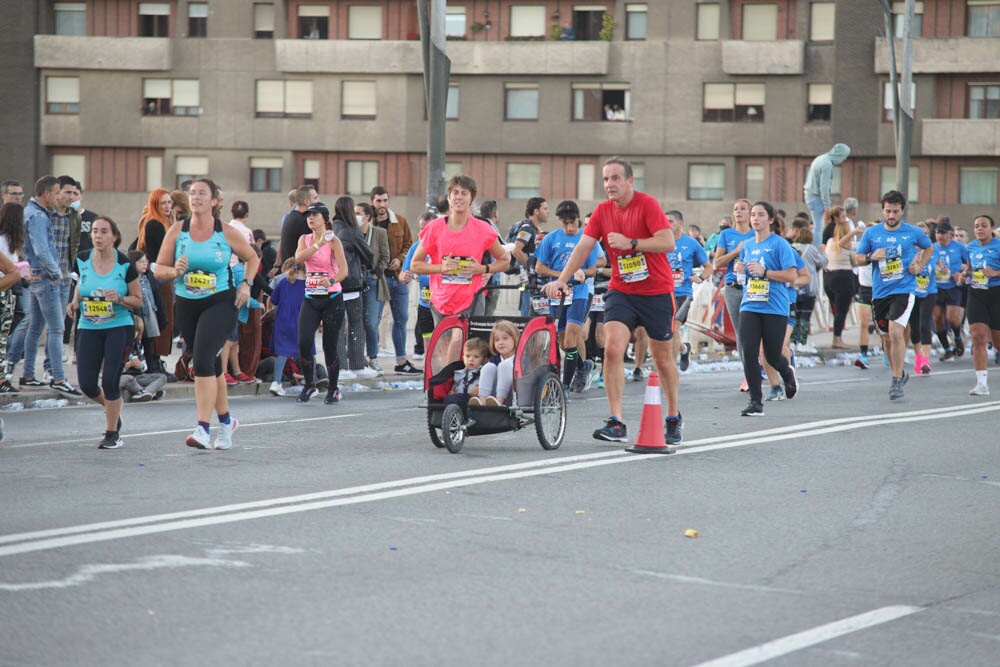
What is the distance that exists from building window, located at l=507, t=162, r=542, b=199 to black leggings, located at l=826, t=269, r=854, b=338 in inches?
1188

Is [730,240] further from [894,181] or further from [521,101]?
[894,181]

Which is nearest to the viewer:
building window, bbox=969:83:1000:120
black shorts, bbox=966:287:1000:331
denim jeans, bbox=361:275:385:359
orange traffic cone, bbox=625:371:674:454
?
orange traffic cone, bbox=625:371:674:454

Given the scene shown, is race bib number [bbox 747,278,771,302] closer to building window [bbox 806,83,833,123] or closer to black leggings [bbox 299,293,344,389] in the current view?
black leggings [bbox 299,293,344,389]

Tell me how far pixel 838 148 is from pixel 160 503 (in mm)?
21534

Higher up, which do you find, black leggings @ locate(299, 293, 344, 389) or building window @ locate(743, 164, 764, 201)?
building window @ locate(743, 164, 764, 201)

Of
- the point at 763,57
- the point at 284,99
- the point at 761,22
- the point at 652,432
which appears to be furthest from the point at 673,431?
the point at 284,99

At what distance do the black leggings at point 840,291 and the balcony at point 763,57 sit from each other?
2850cm

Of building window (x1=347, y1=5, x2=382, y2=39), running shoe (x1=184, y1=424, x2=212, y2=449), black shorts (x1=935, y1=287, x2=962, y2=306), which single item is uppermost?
building window (x1=347, y1=5, x2=382, y2=39)

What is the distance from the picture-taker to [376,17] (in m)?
53.7

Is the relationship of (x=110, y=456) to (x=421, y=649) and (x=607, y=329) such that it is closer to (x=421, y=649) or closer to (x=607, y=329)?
(x=607, y=329)

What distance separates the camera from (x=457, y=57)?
52688 mm

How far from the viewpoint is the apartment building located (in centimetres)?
5228

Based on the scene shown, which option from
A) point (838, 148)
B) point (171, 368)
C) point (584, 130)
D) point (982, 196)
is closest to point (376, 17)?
point (584, 130)

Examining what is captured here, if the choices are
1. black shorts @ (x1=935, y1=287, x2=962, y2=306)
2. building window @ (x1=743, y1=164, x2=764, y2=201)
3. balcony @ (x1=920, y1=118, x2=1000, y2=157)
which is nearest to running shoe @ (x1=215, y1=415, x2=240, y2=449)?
black shorts @ (x1=935, y1=287, x2=962, y2=306)
